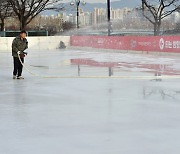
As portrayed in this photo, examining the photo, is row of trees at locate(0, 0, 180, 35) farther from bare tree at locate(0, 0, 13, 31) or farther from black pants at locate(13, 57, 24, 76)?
black pants at locate(13, 57, 24, 76)

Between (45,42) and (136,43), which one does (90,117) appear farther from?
(45,42)

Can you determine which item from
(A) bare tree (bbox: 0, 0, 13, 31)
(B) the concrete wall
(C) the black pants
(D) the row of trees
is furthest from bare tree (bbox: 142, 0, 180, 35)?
(C) the black pants

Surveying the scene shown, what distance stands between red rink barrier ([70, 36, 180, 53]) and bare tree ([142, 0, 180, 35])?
12.3 m

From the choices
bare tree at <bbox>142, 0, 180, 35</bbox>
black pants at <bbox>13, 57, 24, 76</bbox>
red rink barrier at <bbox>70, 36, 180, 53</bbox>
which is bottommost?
black pants at <bbox>13, 57, 24, 76</bbox>

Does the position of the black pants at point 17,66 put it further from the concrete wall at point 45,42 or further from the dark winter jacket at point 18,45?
the concrete wall at point 45,42

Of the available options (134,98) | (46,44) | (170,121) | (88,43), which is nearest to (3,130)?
(170,121)

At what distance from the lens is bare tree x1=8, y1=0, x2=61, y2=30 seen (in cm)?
5038

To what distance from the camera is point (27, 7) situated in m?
53.8

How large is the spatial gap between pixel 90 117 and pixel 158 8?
43269mm

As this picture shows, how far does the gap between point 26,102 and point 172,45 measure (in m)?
16.3

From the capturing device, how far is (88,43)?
112 ft

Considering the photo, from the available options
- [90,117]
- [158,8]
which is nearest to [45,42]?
[158,8]

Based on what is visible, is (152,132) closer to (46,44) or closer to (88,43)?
(88,43)

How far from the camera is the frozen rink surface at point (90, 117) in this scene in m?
4.81
